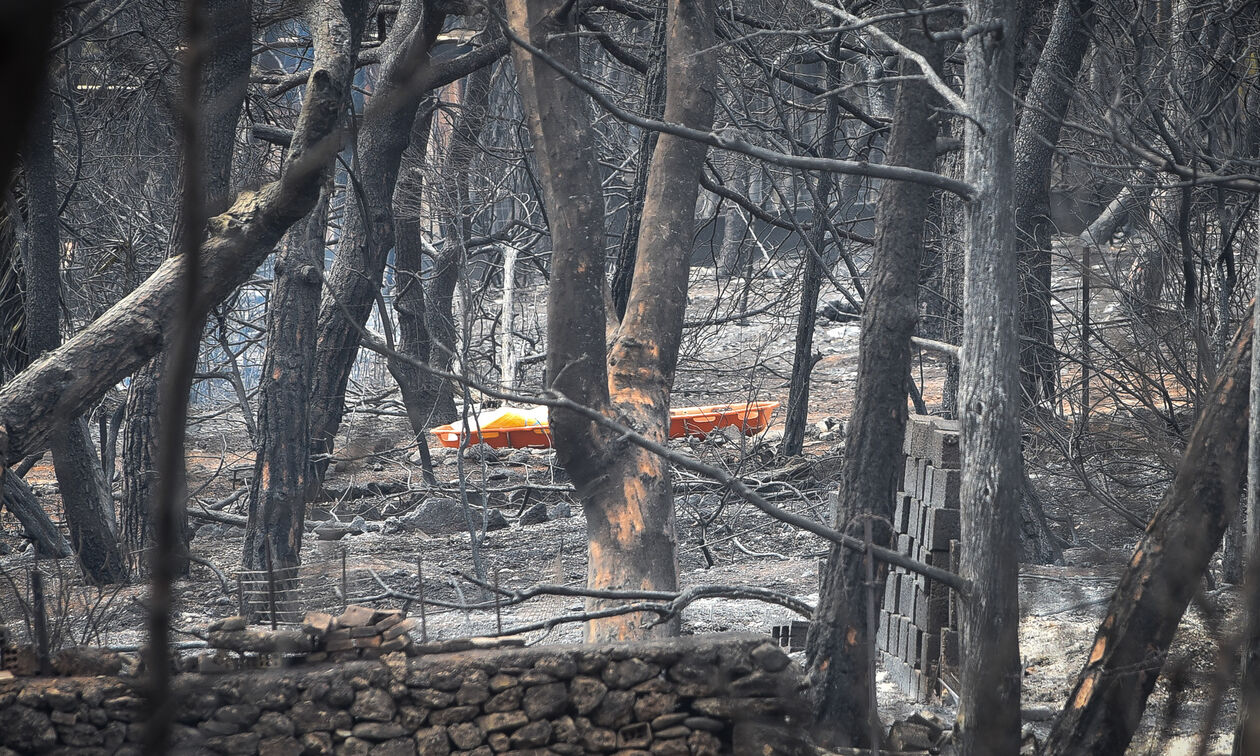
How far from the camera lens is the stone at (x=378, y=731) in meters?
5.63

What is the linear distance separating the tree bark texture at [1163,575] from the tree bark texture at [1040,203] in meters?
4.08

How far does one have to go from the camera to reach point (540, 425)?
1348cm

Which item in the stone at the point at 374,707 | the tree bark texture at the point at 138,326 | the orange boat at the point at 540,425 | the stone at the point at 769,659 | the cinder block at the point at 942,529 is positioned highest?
the tree bark texture at the point at 138,326

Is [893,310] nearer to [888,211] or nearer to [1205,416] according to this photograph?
[888,211]

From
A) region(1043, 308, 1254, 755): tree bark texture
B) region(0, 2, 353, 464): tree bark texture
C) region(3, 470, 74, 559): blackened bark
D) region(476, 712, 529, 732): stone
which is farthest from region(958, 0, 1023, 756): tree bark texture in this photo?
region(3, 470, 74, 559): blackened bark

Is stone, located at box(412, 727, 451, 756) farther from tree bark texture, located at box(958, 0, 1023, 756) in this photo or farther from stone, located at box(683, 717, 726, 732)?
tree bark texture, located at box(958, 0, 1023, 756)

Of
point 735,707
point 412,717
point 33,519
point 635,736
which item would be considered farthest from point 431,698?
point 33,519

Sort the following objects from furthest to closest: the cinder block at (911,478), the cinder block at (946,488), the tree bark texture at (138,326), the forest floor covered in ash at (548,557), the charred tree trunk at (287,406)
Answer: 1. the charred tree trunk at (287,406)
2. the cinder block at (911,478)
3. the cinder block at (946,488)
4. the forest floor covered in ash at (548,557)
5. the tree bark texture at (138,326)

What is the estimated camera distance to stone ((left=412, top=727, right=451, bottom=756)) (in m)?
5.64

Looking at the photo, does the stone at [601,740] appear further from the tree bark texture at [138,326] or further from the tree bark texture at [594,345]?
the tree bark texture at [138,326]

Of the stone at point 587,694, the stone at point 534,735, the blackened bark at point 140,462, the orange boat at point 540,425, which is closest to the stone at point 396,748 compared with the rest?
the stone at point 534,735

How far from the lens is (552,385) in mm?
6328

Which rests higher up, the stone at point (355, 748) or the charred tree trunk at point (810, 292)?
the charred tree trunk at point (810, 292)

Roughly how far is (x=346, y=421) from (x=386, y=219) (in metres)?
5.74
